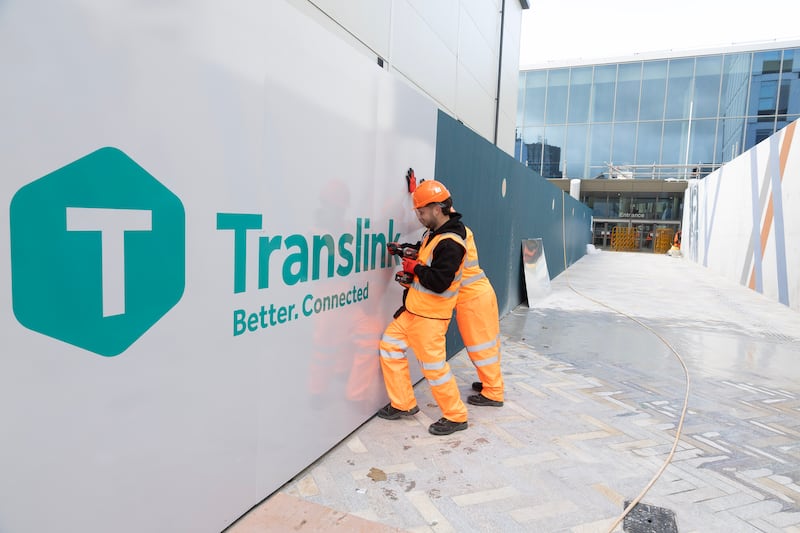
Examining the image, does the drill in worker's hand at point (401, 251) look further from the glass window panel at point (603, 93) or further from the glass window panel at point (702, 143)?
the glass window panel at point (603, 93)

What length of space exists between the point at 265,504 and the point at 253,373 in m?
0.74

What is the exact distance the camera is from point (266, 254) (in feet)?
7.95

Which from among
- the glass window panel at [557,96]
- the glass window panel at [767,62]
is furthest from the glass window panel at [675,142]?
the glass window panel at [557,96]

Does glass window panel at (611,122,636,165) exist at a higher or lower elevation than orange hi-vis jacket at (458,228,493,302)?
higher

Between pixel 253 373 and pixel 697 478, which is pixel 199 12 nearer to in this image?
pixel 253 373

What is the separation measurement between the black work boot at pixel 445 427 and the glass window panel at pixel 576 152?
3048 cm

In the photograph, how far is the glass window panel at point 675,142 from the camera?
95.3 feet

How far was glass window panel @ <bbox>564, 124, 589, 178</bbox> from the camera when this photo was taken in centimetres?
3128

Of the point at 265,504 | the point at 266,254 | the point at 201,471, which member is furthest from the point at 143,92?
the point at 265,504

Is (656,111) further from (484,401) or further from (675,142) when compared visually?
(484,401)

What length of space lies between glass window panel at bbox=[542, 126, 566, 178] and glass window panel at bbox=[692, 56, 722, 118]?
749 cm

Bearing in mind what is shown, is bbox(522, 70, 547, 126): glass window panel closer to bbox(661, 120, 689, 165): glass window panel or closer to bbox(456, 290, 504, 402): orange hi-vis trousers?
bbox(661, 120, 689, 165): glass window panel

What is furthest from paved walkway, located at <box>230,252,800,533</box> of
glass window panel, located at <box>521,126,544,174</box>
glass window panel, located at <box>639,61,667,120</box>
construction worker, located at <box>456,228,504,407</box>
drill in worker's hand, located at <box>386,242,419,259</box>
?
glass window panel, located at <box>521,126,544,174</box>

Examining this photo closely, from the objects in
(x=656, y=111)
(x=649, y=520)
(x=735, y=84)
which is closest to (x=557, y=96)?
(x=656, y=111)
